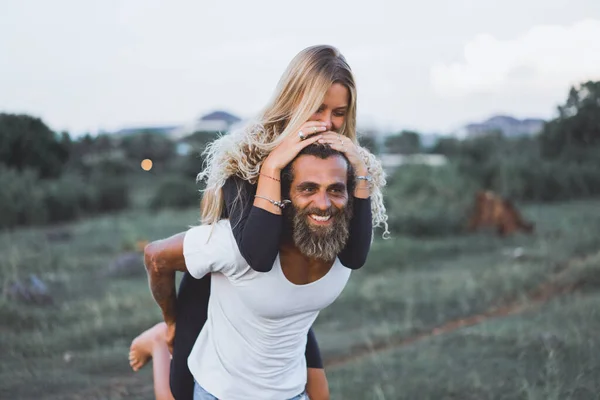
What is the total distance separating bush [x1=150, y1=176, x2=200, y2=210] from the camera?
2356 cm

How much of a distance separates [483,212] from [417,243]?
2956 mm

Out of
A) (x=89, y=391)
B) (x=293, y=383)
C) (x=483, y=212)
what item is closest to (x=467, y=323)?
(x=89, y=391)

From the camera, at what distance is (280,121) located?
2.60 meters

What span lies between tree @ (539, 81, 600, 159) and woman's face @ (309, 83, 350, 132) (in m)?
4.11

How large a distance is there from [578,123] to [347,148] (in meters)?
4.67

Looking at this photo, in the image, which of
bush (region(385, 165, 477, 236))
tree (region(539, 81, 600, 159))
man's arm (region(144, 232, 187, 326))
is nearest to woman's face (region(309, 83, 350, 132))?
man's arm (region(144, 232, 187, 326))

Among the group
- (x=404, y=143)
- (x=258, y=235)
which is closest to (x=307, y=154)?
(x=258, y=235)

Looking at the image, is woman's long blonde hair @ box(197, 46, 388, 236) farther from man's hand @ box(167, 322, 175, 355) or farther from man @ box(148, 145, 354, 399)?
man's hand @ box(167, 322, 175, 355)

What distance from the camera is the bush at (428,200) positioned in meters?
15.3

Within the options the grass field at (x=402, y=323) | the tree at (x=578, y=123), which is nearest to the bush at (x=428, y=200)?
the grass field at (x=402, y=323)

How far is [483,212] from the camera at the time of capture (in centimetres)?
1528

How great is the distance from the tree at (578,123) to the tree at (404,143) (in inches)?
634

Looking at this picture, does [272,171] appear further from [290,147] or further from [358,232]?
[358,232]

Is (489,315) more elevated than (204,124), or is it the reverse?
(204,124)
